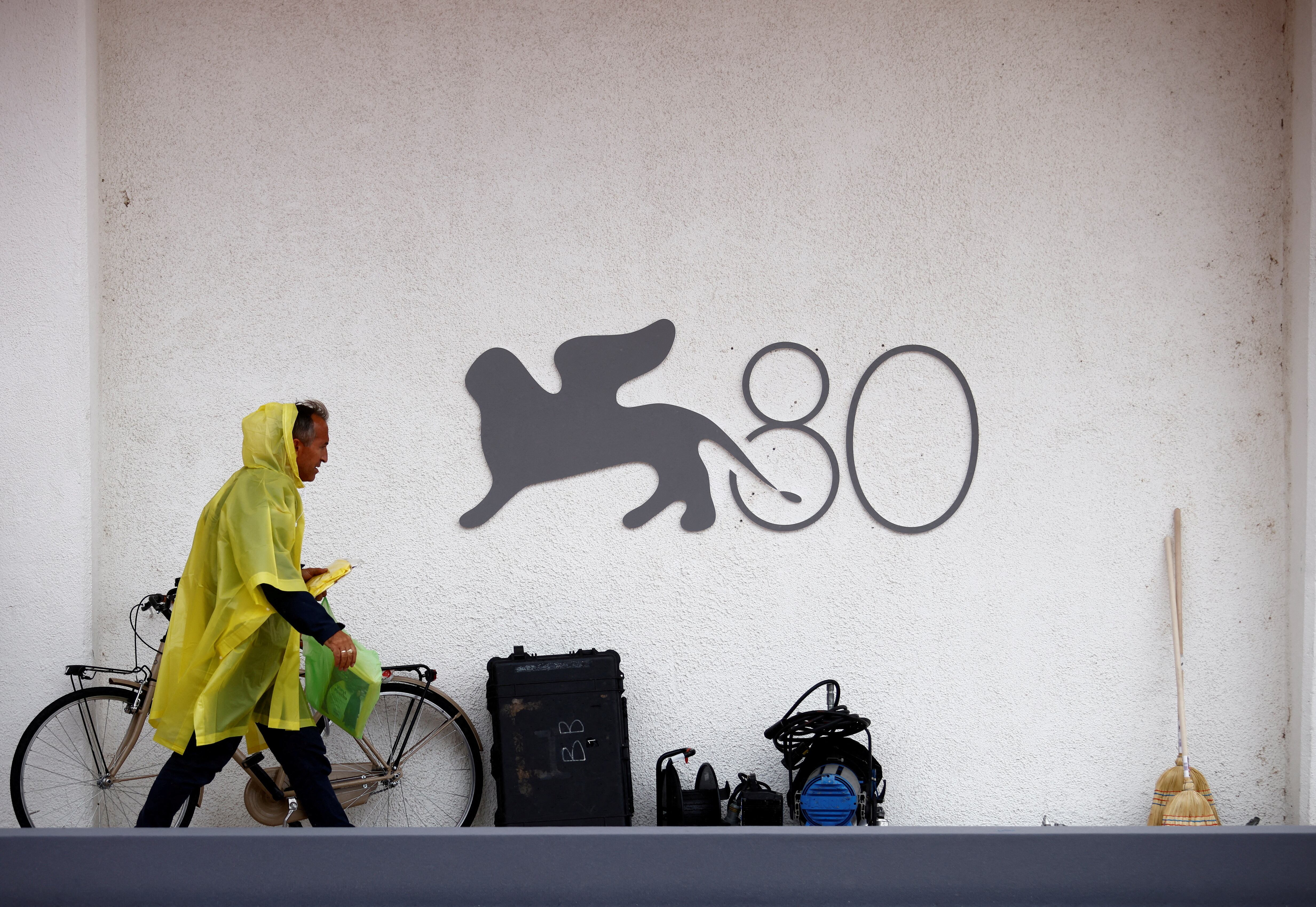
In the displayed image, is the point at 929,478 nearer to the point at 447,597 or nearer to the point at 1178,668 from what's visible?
the point at 1178,668

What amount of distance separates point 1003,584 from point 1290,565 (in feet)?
4.22

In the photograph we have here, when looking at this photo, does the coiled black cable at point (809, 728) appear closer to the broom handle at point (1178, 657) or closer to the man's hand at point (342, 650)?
the broom handle at point (1178, 657)

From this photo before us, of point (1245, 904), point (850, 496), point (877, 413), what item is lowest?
point (1245, 904)

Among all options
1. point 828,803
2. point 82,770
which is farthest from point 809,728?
point 82,770

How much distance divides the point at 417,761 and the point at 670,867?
6.09ft

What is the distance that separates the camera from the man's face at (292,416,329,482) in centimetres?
328

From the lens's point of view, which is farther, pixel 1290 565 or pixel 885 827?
pixel 1290 565

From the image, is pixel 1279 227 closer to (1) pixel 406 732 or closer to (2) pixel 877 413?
(2) pixel 877 413

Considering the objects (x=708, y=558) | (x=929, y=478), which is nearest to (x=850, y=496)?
(x=929, y=478)

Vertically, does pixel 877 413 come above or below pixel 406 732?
above

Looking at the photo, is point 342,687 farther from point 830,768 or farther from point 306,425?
point 830,768

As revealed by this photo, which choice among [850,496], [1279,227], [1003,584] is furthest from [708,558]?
[1279,227]

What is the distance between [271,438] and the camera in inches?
125

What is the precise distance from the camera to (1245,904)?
8.75 ft
